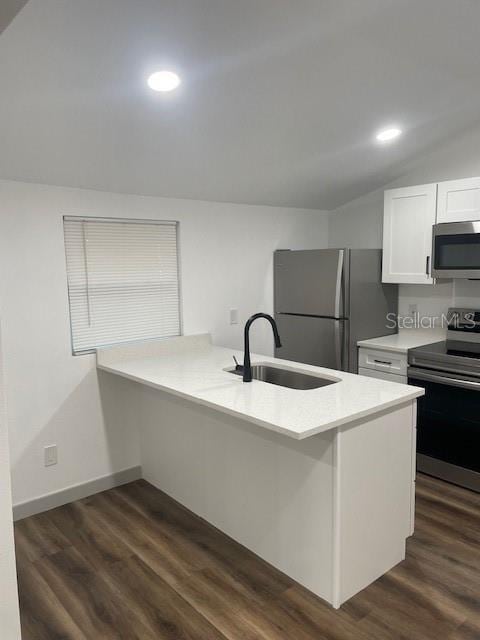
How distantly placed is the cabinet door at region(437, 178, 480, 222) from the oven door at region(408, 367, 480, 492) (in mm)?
1059

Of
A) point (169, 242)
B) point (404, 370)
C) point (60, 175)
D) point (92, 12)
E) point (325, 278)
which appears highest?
point (92, 12)

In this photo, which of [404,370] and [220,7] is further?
[404,370]

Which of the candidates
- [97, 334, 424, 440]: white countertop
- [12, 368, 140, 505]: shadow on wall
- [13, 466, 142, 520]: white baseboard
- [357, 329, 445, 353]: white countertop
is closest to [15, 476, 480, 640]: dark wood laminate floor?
[13, 466, 142, 520]: white baseboard

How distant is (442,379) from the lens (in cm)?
311

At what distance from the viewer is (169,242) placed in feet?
11.0

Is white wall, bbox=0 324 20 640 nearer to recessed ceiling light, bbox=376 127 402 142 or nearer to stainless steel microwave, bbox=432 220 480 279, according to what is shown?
recessed ceiling light, bbox=376 127 402 142

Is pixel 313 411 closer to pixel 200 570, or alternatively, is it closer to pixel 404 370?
pixel 200 570

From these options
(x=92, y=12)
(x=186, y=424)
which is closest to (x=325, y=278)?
(x=186, y=424)

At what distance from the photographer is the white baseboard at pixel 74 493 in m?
2.83

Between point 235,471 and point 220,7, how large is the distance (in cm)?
202

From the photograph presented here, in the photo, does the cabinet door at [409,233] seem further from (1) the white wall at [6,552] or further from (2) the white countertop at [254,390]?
(1) the white wall at [6,552]

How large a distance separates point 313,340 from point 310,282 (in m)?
0.45

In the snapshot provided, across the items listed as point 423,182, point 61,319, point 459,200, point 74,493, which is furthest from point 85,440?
point 423,182

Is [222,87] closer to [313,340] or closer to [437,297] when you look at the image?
[313,340]
